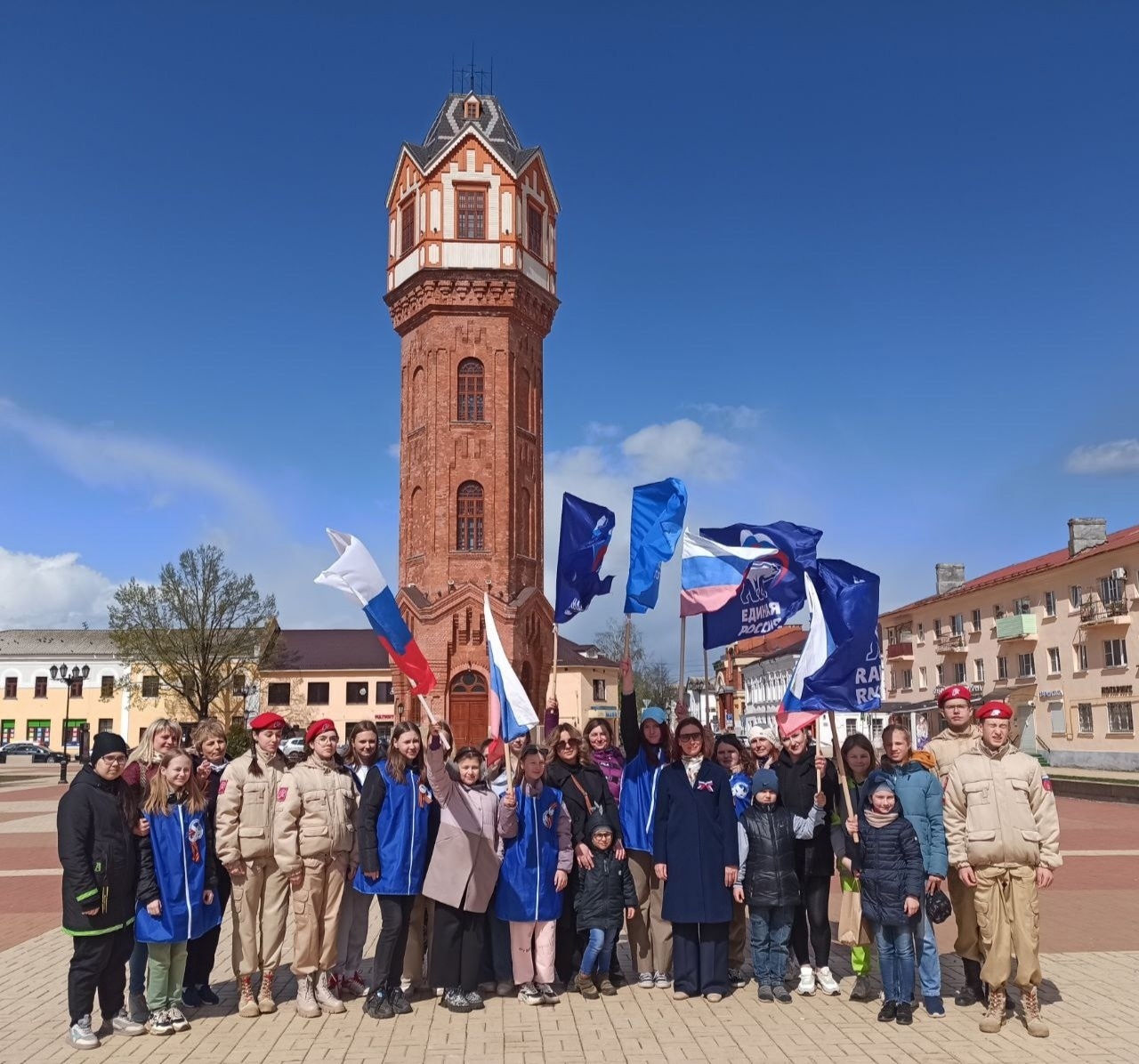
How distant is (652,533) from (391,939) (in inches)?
179

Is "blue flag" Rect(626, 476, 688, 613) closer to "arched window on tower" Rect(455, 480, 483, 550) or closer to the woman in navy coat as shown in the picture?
the woman in navy coat

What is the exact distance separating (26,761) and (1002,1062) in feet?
203

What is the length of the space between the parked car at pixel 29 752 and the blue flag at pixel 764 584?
5674 cm

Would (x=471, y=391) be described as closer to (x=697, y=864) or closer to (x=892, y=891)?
(x=697, y=864)

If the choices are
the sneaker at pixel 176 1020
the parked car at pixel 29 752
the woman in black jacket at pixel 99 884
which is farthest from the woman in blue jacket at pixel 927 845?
the parked car at pixel 29 752

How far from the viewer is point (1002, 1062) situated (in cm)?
615

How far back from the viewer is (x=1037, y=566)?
4919 cm

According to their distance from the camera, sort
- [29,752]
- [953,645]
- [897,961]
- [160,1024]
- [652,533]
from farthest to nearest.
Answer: [29,752] → [953,645] → [652,533] → [897,961] → [160,1024]

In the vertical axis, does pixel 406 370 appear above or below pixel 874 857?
above

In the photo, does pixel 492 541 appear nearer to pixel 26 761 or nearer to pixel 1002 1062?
pixel 1002 1062

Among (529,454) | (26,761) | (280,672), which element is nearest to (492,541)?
(529,454)

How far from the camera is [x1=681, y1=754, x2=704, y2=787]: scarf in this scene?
7875 mm

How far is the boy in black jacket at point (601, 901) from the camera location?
7566mm

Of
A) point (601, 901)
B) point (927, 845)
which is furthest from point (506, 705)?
point (927, 845)
